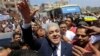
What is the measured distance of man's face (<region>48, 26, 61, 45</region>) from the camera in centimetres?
494

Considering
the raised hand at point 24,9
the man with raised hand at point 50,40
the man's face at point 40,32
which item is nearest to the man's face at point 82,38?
the man with raised hand at point 50,40

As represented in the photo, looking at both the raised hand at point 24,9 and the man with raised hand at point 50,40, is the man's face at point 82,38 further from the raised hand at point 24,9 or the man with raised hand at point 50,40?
the raised hand at point 24,9

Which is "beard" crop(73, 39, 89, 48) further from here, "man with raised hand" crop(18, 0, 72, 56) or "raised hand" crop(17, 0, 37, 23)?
"raised hand" crop(17, 0, 37, 23)

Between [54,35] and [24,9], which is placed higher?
[24,9]

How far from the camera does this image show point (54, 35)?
4980 millimetres

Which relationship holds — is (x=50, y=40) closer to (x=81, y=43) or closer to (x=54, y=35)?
(x=54, y=35)

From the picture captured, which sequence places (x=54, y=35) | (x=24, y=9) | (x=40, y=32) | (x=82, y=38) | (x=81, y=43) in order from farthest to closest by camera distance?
(x=40, y=32) < (x=82, y=38) < (x=81, y=43) < (x=54, y=35) < (x=24, y=9)

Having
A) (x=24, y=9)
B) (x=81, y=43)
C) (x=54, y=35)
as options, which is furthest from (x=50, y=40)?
(x=24, y=9)

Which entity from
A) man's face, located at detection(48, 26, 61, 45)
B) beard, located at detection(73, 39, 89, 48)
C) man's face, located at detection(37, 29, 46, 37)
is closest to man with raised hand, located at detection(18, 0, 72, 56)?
man's face, located at detection(48, 26, 61, 45)

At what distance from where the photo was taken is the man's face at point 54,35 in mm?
4941

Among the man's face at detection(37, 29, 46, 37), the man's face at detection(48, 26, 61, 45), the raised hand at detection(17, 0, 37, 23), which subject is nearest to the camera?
the raised hand at detection(17, 0, 37, 23)

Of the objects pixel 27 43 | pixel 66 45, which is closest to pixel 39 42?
pixel 27 43

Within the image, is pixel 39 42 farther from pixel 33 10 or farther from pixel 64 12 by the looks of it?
pixel 64 12

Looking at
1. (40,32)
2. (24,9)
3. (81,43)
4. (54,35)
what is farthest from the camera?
(40,32)
